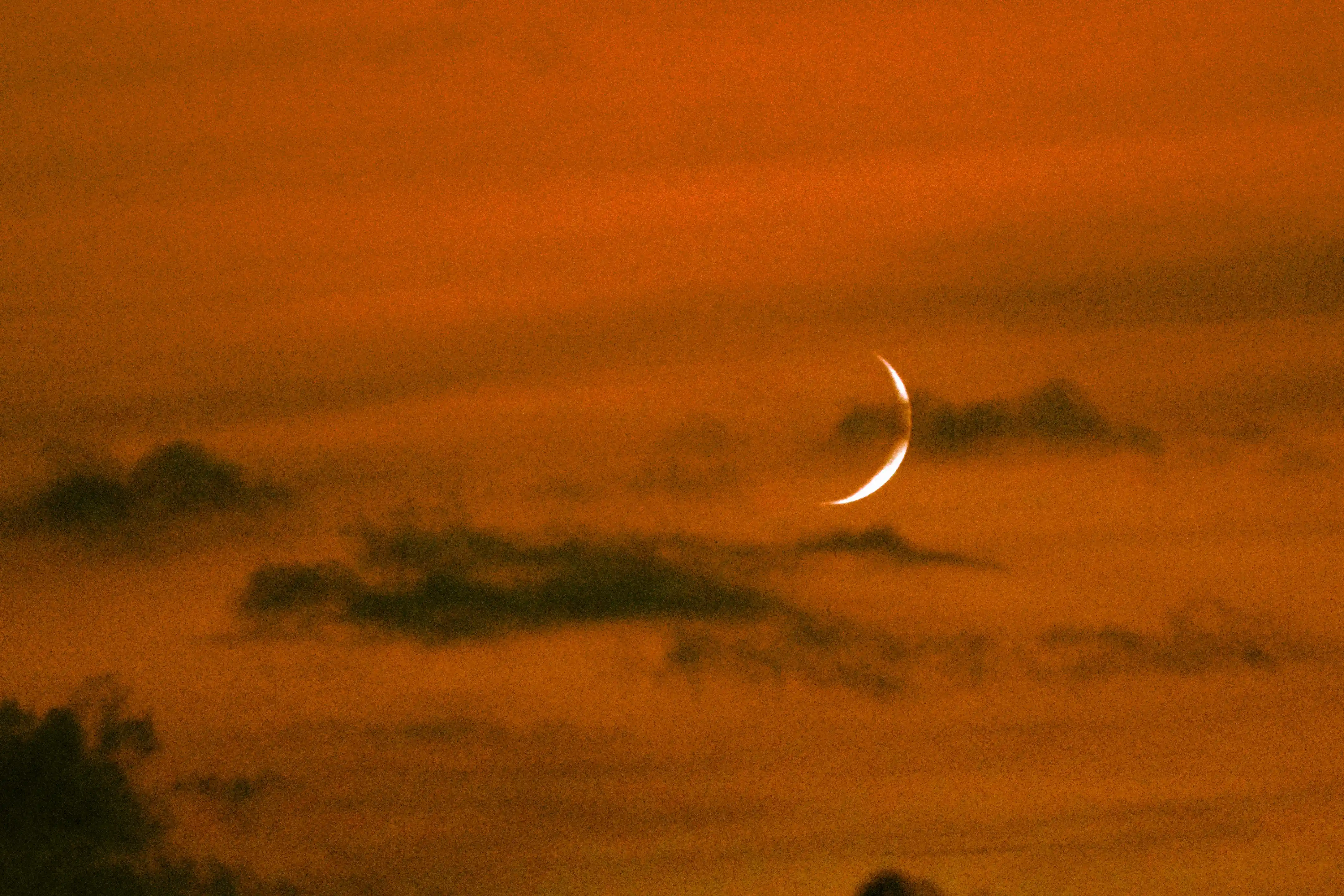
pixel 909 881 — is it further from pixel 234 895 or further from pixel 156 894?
pixel 156 894

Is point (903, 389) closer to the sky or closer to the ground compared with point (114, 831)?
closer to the sky

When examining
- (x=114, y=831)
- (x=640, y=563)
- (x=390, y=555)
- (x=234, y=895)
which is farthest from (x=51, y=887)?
(x=640, y=563)

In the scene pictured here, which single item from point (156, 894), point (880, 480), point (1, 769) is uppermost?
point (880, 480)

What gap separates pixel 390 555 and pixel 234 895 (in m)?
0.78

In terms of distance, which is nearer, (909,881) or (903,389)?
(909,881)

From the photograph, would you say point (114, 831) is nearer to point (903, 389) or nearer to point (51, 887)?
point (51, 887)

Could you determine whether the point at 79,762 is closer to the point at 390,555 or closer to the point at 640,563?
the point at 390,555

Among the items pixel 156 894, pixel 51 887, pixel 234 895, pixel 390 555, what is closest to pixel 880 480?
pixel 390 555

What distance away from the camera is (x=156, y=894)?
2453 millimetres

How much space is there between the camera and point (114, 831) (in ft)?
8.09

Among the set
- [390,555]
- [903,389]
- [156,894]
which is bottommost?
[156,894]

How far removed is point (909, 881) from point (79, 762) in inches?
69.6

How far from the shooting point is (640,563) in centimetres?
250

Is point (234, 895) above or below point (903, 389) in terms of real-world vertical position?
below
